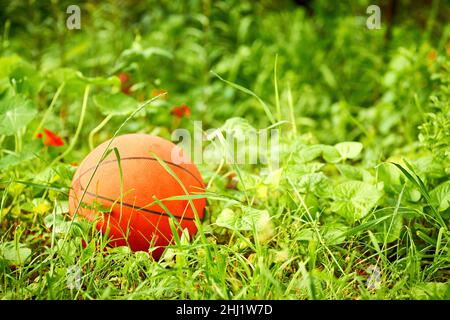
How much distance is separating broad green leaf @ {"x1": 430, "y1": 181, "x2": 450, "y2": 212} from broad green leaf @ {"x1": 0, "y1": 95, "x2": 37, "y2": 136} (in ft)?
5.60

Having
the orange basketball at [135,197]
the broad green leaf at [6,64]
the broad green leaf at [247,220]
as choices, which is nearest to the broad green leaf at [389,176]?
the broad green leaf at [247,220]

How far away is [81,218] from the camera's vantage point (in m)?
1.88

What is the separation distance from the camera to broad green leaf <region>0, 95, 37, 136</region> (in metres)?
2.21

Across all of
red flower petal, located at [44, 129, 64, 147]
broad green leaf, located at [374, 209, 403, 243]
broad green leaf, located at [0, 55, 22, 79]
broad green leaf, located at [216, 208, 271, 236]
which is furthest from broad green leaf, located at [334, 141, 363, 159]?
broad green leaf, located at [0, 55, 22, 79]

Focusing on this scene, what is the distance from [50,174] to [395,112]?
90.2 inches

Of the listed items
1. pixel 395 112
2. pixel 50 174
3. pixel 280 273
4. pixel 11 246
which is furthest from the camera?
pixel 395 112

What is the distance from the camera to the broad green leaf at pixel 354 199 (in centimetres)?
187

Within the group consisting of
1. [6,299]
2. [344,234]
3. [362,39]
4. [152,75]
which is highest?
[362,39]

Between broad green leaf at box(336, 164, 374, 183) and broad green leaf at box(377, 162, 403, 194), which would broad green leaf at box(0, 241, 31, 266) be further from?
broad green leaf at box(377, 162, 403, 194)

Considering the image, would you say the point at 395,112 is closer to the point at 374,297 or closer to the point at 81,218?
the point at 374,297

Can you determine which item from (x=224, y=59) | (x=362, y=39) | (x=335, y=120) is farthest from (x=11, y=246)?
(x=362, y=39)

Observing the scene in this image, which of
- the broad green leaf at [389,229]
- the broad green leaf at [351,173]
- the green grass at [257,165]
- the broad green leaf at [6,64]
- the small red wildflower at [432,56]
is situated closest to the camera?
the green grass at [257,165]

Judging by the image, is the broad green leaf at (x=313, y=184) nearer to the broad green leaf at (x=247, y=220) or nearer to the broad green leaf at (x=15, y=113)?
the broad green leaf at (x=247, y=220)

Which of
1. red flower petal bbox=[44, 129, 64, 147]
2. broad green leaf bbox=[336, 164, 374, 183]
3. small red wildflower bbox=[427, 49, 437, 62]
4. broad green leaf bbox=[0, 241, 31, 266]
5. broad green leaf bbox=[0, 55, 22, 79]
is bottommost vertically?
broad green leaf bbox=[0, 241, 31, 266]
